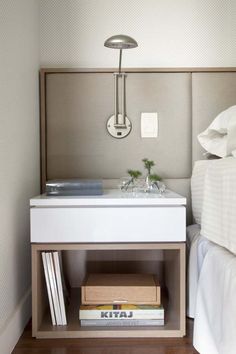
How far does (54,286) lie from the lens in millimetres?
1638

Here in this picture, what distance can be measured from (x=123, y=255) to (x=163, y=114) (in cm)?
74

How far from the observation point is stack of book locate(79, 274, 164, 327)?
1648 mm

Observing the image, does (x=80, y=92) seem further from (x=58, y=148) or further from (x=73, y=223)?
(x=73, y=223)

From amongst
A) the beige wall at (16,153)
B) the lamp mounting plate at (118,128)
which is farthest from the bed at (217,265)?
the beige wall at (16,153)

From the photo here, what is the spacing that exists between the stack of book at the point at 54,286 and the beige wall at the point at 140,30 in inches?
39.6

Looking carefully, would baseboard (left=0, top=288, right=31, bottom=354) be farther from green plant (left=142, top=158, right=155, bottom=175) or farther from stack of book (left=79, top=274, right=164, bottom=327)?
green plant (left=142, top=158, right=155, bottom=175)

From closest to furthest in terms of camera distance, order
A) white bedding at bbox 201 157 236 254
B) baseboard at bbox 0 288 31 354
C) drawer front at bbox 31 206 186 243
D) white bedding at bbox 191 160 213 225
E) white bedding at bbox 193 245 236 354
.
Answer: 1. white bedding at bbox 193 245 236 354
2. white bedding at bbox 201 157 236 254
3. baseboard at bbox 0 288 31 354
4. drawer front at bbox 31 206 186 243
5. white bedding at bbox 191 160 213 225

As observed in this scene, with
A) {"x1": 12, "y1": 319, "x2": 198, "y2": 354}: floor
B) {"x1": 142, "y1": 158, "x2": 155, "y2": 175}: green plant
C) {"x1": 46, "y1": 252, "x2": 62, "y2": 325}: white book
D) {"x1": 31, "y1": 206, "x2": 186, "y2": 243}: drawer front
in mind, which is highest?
{"x1": 142, "y1": 158, "x2": 155, "y2": 175}: green plant

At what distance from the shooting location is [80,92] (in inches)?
80.0

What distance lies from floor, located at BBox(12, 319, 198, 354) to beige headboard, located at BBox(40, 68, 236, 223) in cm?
76

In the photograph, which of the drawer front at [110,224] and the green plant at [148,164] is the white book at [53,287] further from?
the green plant at [148,164]

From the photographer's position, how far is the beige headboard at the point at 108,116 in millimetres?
2025

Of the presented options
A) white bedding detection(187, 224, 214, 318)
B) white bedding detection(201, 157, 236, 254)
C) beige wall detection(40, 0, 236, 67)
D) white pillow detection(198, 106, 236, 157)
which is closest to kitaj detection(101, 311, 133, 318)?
white bedding detection(187, 224, 214, 318)

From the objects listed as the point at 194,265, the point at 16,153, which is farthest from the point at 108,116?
the point at 194,265
